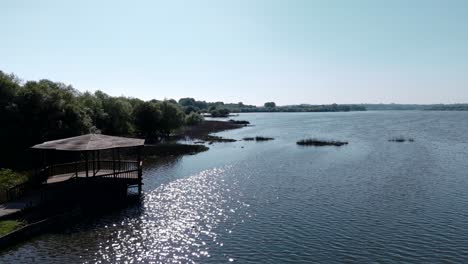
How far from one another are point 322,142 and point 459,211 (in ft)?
169

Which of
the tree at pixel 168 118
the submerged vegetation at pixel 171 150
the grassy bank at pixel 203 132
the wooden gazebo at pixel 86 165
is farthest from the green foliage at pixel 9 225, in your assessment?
the tree at pixel 168 118

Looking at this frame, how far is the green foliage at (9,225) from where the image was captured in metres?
24.4

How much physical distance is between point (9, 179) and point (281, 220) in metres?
23.4

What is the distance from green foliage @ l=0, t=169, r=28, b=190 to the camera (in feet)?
103

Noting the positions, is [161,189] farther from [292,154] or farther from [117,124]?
[117,124]

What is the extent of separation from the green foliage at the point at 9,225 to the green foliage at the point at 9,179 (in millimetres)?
5600

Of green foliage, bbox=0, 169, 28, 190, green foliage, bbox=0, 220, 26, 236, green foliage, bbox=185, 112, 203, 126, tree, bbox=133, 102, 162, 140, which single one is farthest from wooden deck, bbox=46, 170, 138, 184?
green foliage, bbox=185, 112, 203, 126

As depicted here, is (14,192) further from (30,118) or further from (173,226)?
(30,118)

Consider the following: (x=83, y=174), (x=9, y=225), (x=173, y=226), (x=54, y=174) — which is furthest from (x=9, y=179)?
(x=173, y=226)

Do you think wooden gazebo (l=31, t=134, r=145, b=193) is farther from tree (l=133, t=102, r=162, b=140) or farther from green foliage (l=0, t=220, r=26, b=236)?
tree (l=133, t=102, r=162, b=140)

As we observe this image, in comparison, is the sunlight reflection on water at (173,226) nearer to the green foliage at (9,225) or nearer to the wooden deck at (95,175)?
the wooden deck at (95,175)

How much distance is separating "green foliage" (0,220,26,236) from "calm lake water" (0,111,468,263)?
1.31 meters

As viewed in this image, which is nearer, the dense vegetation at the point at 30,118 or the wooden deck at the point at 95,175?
the wooden deck at the point at 95,175

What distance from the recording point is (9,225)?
25219 mm
